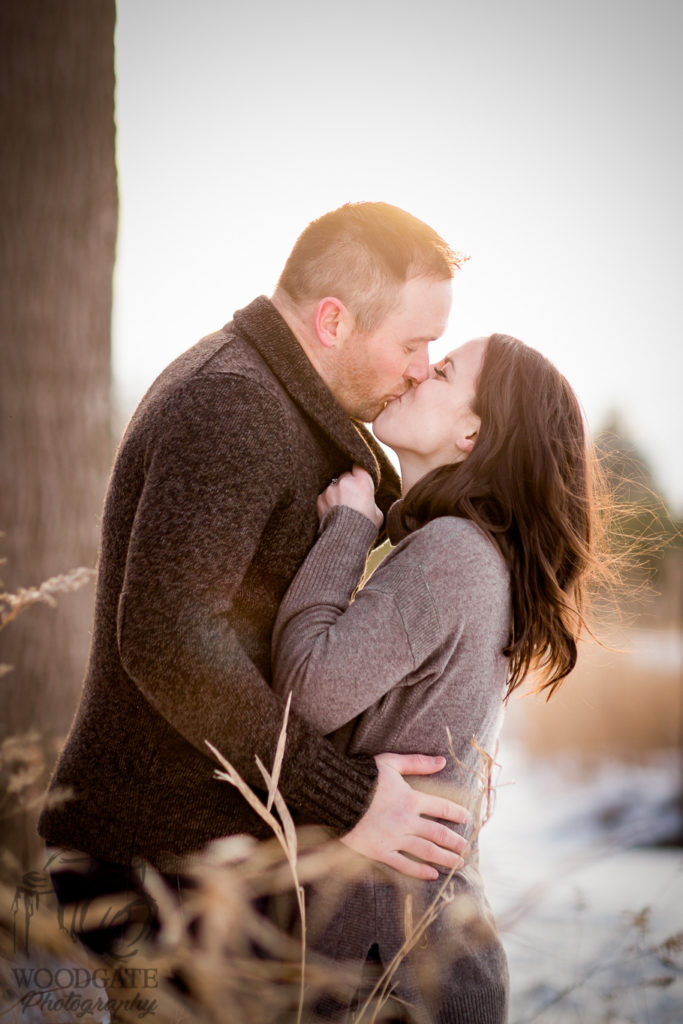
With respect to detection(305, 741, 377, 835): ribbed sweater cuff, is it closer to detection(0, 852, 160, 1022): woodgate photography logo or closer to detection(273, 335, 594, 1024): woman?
detection(273, 335, 594, 1024): woman

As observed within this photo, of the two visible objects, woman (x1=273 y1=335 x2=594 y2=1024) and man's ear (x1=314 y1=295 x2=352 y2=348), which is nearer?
woman (x1=273 y1=335 x2=594 y2=1024)

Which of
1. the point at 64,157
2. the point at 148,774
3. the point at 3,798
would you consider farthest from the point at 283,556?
the point at 64,157

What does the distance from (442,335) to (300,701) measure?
44.3 inches

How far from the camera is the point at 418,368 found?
211 cm

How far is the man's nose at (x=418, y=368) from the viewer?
6.84 feet

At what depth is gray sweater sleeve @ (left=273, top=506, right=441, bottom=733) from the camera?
4.88ft

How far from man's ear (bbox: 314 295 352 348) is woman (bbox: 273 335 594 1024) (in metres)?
0.32

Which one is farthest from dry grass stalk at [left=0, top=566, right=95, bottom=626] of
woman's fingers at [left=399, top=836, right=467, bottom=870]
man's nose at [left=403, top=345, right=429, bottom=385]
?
man's nose at [left=403, top=345, right=429, bottom=385]

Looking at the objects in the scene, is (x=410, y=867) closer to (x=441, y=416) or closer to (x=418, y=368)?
(x=441, y=416)

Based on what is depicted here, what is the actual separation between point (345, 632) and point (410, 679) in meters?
0.22

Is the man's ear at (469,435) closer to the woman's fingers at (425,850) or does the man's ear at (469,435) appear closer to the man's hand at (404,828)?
the man's hand at (404,828)

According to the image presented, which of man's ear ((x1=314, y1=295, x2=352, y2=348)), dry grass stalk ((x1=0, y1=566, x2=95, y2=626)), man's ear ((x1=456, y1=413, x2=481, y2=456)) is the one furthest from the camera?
man's ear ((x1=456, y1=413, x2=481, y2=456))

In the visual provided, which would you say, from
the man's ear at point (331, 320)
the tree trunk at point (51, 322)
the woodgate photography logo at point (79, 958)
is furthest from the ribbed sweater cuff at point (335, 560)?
the tree trunk at point (51, 322)

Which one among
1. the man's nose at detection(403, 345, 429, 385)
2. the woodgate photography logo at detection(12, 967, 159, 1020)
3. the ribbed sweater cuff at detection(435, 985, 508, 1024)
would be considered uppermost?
the man's nose at detection(403, 345, 429, 385)
